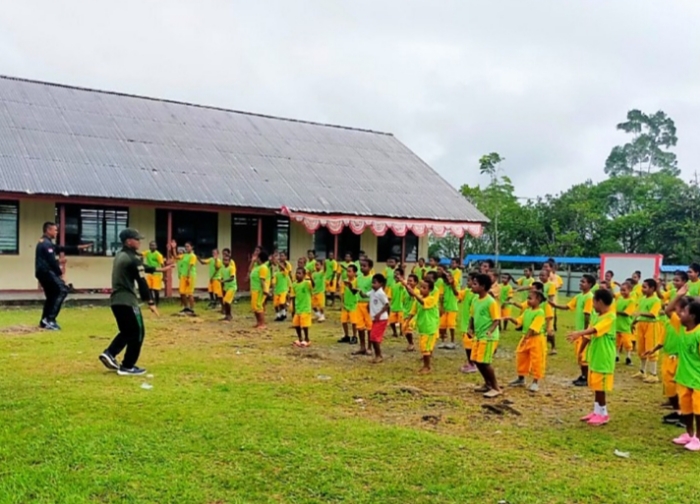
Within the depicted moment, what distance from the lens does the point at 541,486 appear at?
14.4 feet

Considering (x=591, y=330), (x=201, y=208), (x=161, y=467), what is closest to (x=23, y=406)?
(x=161, y=467)

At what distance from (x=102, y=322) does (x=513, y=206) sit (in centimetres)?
2508

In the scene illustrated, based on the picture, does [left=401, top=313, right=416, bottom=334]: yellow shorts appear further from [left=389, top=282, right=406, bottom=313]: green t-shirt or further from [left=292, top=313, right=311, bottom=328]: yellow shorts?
[left=292, top=313, right=311, bottom=328]: yellow shorts

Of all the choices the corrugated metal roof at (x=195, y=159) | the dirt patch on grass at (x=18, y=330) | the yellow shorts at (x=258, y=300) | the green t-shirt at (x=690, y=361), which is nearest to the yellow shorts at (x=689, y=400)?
the green t-shirt at (x=690, y=361)

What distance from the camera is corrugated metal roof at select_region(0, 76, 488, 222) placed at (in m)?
16.0

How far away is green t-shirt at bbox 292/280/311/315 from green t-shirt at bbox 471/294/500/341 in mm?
3531

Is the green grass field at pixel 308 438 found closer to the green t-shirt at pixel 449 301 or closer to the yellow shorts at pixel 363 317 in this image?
the yellow shorts at pixel 363 317

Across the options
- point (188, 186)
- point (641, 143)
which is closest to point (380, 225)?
point (188, 186)

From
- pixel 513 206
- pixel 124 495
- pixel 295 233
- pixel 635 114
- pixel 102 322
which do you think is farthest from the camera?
pixel 635 114

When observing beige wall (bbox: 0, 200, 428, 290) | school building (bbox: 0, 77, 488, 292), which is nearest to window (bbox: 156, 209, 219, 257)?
school building (bbox: 0, 77, 488, 292)

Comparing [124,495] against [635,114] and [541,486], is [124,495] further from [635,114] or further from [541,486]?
[635,114]

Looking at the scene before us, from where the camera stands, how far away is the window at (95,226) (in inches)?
641

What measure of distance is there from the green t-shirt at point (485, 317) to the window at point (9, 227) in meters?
12.9

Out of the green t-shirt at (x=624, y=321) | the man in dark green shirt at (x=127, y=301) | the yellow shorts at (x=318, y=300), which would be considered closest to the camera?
the man in dark green shirt at (x=127, y=301)
